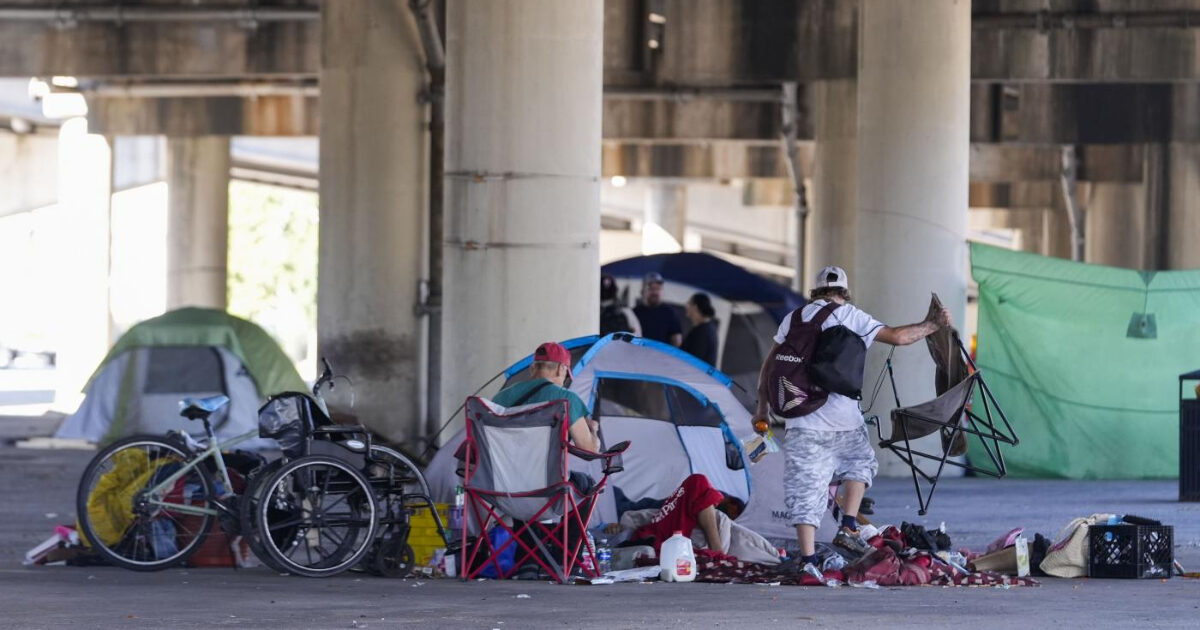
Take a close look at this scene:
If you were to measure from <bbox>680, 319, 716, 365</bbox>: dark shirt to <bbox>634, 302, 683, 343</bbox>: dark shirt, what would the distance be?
2.49 ft

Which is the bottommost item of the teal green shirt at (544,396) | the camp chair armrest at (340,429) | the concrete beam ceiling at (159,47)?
the camp chair armrest at (340,429)

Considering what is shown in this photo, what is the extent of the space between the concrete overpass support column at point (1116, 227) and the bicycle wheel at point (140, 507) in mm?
30339

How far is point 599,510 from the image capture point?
44.7ft

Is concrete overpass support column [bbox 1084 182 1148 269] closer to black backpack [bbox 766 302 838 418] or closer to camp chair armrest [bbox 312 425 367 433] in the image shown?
black backpack [bbox 766 302 838 418]

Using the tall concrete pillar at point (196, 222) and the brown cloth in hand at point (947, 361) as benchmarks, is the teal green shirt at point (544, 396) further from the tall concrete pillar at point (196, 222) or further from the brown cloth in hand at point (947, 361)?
the tall concrete pillar at point (196, 222)

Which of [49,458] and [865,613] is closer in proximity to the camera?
[865,613]

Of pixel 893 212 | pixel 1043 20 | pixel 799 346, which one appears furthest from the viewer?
pixel 1043 20

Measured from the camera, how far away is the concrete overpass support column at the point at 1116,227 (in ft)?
131

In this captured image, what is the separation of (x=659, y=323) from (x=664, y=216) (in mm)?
30524

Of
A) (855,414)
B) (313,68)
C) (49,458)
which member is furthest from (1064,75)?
(855,414)

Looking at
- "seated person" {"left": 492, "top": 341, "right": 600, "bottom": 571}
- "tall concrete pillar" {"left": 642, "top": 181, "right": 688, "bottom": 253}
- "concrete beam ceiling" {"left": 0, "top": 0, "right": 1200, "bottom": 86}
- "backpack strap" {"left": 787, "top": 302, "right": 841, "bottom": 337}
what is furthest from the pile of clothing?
"tall concrete pillar" {"left": 642, "top": 181, "right": 688, "bottom": 253}

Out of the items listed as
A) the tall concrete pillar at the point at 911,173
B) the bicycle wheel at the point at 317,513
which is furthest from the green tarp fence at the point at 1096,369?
the bicycle wheel at the point at 317,513

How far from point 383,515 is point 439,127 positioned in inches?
465

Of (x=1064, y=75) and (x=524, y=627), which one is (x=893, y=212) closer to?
(x=1064, y=75)
